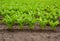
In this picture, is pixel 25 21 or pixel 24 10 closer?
pixel 25 21

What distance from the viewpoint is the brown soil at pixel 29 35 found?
4.67 metres

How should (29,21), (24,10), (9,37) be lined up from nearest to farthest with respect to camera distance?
(9,37) → (29,21) → (24,10)

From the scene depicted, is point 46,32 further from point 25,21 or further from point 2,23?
point 2,23

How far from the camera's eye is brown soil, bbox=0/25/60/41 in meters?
4.67

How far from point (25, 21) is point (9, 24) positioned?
1.38 ft

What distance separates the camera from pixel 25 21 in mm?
5172

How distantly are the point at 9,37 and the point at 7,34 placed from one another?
0.18m

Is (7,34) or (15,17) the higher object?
(15,17)

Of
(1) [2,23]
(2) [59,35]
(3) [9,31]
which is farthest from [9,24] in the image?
(2) [59,35]

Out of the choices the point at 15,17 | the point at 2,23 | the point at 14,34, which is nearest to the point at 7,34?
the point at 14,34

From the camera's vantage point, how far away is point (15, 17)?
5086 millimetres

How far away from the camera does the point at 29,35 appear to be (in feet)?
15.9

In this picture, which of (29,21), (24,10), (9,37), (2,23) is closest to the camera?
(9,37)

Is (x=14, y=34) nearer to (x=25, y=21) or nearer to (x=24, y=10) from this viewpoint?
(x=25, y=21)
